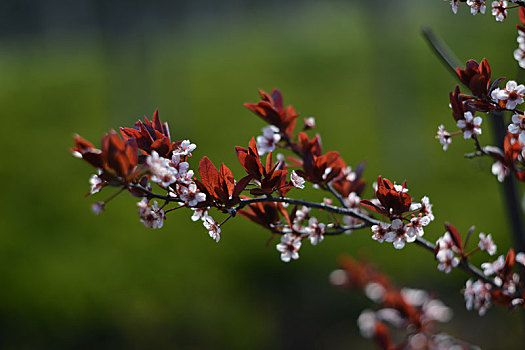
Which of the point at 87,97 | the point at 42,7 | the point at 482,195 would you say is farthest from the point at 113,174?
the point at 42,7

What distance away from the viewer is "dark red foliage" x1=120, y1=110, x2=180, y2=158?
67 cm

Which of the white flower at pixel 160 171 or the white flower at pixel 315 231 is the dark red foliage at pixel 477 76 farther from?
the white flower at pixel 160 171

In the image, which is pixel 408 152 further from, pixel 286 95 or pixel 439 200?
pixel 286 95

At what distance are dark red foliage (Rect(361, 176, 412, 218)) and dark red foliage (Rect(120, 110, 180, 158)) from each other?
281 mm

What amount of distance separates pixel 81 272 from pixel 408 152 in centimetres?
249

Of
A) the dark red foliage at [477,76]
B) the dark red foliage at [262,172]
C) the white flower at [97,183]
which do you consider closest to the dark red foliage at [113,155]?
the white flower at [97,183]

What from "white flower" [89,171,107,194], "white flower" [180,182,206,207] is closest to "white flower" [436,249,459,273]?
"white flower" [180,182,206,207]

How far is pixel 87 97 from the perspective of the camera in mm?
6457

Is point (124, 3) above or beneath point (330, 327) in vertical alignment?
above

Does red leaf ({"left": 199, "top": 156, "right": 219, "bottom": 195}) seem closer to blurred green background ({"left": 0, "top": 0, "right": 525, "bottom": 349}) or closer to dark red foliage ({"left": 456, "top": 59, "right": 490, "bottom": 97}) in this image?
dark red foliage ({"left": 456, "top": 59, "right": 490, "bottom": 97})

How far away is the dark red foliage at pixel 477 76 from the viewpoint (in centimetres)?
66

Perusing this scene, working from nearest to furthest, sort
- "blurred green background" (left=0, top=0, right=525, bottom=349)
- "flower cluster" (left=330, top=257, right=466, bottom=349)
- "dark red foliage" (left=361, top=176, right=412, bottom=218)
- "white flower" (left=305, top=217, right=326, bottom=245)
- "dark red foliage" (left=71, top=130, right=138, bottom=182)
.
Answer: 1. "dark red foliage" (left=71, top=130, right=138, bottom=182)
2. "dark red foliage" (left=361, top=176, right=412, bottom=218)
3. "white flower" (left=305, top=217, right=326, bottom=245)
4. "flower cluster" (left=330, top=257, right=466, bottom=349)
5. "blurred green background" (left=0, top=0, right=525, bottom=349)

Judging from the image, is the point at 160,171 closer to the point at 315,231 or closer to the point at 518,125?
the point at 315,231

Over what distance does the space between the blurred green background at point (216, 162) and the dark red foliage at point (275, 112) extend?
1.48 feet
